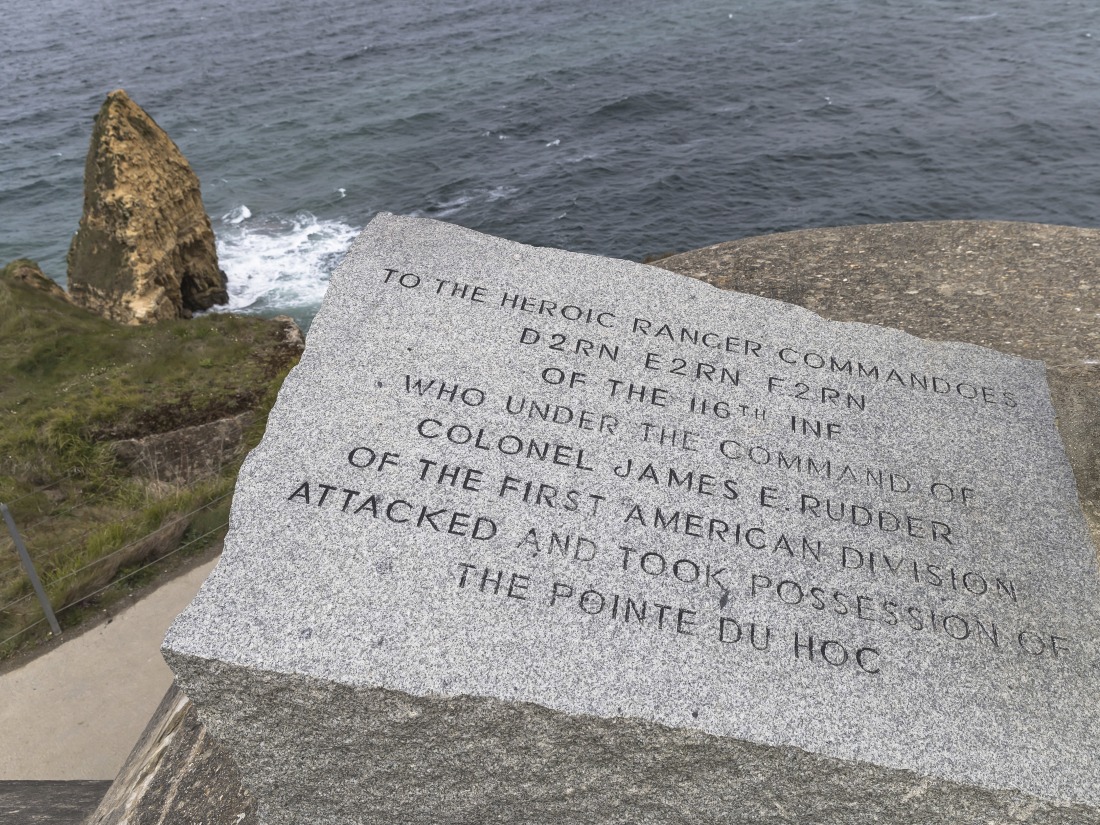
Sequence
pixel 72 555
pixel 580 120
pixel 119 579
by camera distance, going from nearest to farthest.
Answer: pixel 119 579 < pixel 72 555 < pixel 580 120

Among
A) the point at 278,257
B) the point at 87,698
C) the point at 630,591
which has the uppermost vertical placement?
the point at 630,591

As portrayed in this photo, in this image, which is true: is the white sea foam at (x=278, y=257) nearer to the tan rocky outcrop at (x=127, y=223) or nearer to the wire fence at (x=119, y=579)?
the tan rocky outcrop at (x=127, y=223)

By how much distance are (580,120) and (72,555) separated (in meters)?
19.7

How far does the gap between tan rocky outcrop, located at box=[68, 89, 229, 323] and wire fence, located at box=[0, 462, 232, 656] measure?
8.03 meters

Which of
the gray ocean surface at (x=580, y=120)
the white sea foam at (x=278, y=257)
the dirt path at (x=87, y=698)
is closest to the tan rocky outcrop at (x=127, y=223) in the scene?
the white sea foam at (x=278, y=257)

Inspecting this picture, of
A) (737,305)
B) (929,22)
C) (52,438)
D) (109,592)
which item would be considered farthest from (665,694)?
(929,22)

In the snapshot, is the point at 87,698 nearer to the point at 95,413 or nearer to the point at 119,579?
the point at 119,579

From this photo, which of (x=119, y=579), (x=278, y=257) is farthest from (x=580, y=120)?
(x=119, y=579)

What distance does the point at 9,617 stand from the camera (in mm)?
6492

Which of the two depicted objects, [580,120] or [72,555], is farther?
[580,120]

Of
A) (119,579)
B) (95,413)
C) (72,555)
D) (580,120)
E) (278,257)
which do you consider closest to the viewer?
(119,579)

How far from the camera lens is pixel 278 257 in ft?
66.7

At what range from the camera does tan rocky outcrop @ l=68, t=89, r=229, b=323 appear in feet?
49.4

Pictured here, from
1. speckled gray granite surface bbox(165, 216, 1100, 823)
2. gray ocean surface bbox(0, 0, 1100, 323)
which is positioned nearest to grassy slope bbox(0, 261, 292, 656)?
speckled gray granite surface bbox(165, 216, 1100, 823)
